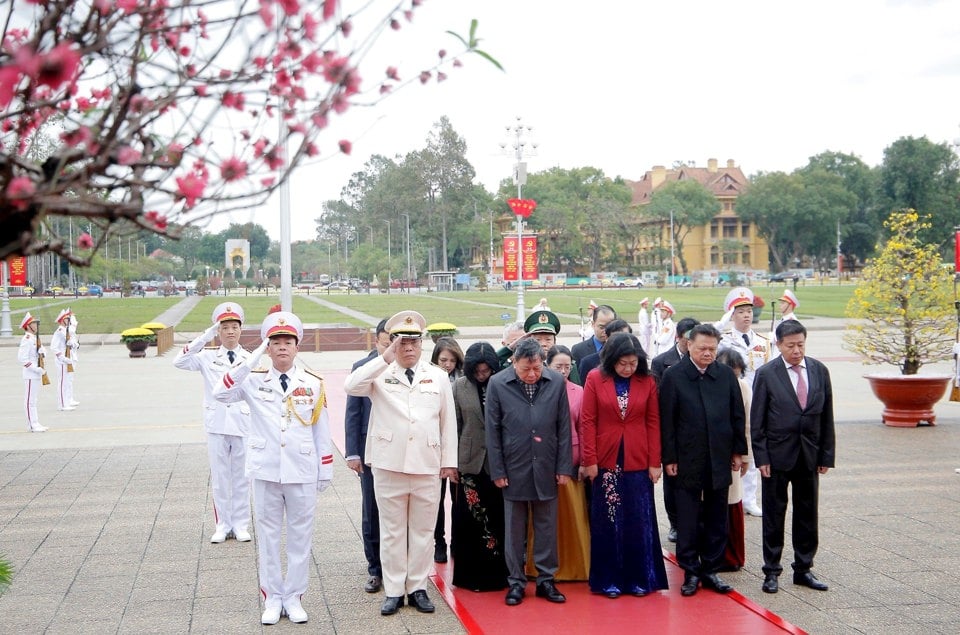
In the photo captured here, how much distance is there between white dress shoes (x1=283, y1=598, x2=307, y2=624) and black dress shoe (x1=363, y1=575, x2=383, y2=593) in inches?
26.0

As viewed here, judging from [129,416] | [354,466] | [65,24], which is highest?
[65,24]

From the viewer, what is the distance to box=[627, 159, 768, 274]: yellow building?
102000 mm

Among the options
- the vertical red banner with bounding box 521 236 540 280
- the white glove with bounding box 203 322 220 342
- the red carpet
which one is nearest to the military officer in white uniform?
the red carpet

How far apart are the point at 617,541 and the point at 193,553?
319 centimetres

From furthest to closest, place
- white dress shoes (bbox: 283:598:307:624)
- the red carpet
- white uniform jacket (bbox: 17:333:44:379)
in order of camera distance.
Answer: white uniform jacket (bbox: 17:333:44:379), white dress shoes (bbox: 283:598:307:624), the red carpet

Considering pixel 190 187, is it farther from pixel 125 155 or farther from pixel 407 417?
pixel 407 417

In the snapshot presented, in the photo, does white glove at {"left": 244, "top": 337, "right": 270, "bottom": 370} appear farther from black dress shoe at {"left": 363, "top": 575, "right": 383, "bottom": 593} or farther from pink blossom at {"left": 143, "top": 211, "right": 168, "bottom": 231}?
pink blossom at {"left": 143, "top": 211, "right": 168, "bottom": 231}

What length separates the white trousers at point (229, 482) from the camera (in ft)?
24.0

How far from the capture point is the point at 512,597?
234 inches

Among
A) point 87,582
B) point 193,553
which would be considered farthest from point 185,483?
point 87,582

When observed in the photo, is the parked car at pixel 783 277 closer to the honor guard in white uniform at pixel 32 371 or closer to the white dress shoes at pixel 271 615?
the honor guard in white uniform at pixel 32 371

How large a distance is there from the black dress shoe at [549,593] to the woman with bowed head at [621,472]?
279 millimetres

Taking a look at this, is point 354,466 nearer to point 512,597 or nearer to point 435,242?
point 512,597

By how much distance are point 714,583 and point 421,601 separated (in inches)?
74.7
